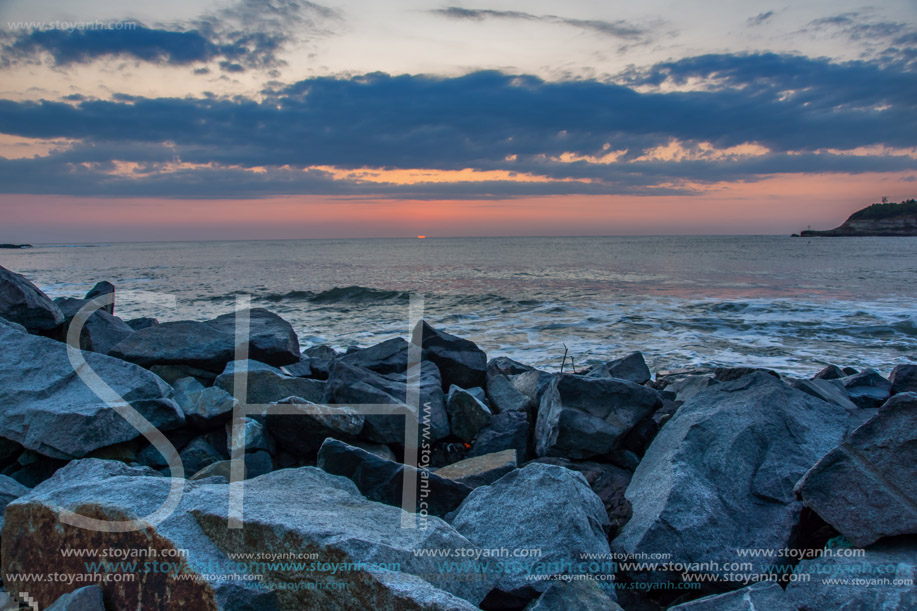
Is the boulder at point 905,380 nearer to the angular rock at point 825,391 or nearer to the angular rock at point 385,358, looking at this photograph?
the angular rock at point 825,391

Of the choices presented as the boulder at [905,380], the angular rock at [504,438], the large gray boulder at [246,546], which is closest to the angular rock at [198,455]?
the large gray boulder at [246,546]

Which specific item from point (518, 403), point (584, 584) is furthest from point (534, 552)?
point (518, 403)

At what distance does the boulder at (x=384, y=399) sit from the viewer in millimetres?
4996

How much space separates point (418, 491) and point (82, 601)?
2021 mm

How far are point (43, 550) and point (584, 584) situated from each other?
2.60 m

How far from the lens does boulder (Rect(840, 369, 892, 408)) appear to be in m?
6.74

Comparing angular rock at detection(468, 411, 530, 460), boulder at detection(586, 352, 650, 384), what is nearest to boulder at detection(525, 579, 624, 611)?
angular rock at detection(468, 411, 530, 460)

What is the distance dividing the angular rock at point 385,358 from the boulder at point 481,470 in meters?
3.06

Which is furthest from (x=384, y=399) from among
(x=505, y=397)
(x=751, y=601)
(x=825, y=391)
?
(x=825, y=391)

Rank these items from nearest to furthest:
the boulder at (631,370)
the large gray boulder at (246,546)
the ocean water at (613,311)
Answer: the large gray boulder at (246,546) → the boulder at (631,370) → the ocean water at (613,311)

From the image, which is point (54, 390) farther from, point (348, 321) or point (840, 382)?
point (348, 321)

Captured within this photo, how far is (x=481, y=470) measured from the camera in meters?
4.35

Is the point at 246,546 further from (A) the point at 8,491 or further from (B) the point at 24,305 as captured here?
(B) the point at 24,305

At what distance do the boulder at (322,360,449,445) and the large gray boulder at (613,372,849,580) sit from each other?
7.01ft
